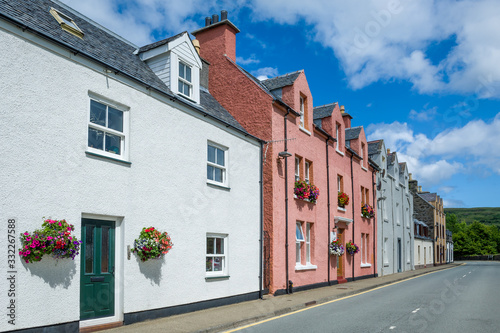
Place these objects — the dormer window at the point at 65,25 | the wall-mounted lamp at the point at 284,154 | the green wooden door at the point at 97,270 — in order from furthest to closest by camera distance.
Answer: the wall-mounted lamp at the point at 284,154
the dormer window at the point at 65,25
the green wooden door at the point at 97,270

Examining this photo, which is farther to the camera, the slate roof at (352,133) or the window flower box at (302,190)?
the slate roof at (352,133)

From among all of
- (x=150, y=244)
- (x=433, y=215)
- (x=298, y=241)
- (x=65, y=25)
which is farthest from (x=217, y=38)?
(x=433, y=215)

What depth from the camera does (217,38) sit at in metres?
19.0

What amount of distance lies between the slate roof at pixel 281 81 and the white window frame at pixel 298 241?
5.84 m

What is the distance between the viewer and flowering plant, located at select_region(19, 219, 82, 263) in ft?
24.7

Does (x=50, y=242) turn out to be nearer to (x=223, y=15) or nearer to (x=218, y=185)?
(x=218, y=185)

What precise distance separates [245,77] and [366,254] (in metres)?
15.8

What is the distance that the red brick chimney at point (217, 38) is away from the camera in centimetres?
1878

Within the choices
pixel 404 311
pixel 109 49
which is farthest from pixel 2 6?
pixel 404 311

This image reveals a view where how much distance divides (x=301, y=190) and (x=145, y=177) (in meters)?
8.84

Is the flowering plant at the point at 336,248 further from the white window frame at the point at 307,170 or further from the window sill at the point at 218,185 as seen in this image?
the window sill at the point at 218,185

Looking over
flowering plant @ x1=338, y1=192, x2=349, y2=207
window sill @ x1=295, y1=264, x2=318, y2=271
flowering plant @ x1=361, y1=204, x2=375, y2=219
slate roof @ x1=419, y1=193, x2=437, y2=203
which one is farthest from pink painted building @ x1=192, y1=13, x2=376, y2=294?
slate roof @ x1=419, y1=193, x2=437, y2=203

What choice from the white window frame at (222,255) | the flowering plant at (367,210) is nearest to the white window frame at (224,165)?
the white window frame at (222,255)

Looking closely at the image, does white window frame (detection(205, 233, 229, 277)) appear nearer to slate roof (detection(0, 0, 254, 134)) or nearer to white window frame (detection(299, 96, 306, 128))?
slate roof (detection(0, 0, 254, 134))
